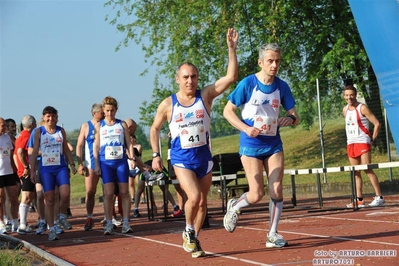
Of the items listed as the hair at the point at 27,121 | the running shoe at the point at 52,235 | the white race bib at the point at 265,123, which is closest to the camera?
the white race bib at the point at 265,123

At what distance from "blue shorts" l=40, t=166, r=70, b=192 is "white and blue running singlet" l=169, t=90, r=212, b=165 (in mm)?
4544

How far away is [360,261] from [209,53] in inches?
886

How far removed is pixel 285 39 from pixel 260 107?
56.5 feet

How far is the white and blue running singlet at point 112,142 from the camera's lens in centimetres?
1438

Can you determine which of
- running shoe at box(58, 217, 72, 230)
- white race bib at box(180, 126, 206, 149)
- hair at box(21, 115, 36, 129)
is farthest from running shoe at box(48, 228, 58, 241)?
white race bib at box(180, 126, 206, 149)

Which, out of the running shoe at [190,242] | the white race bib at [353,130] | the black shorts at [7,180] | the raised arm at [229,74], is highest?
the raised arm at [229,74]

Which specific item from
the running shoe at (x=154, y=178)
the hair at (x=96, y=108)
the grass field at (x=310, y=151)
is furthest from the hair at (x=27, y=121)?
the grass field at (x=310, y=151)

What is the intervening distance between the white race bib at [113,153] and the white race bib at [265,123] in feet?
14.5

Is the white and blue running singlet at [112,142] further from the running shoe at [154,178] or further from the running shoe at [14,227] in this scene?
the running shoe at [14,227]

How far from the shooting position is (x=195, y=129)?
1012cm

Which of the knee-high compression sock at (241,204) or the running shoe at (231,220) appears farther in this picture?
the knee-high compression sock at (241,204)

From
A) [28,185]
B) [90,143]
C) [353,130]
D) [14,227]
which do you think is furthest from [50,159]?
[353,130]

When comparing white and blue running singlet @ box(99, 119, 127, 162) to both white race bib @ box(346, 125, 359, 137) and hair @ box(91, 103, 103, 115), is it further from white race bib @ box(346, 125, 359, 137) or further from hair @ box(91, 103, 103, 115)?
white race bib @ box(346, 125, 359, 137)

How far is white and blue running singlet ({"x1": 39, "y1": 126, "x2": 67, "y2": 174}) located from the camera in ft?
47.0
